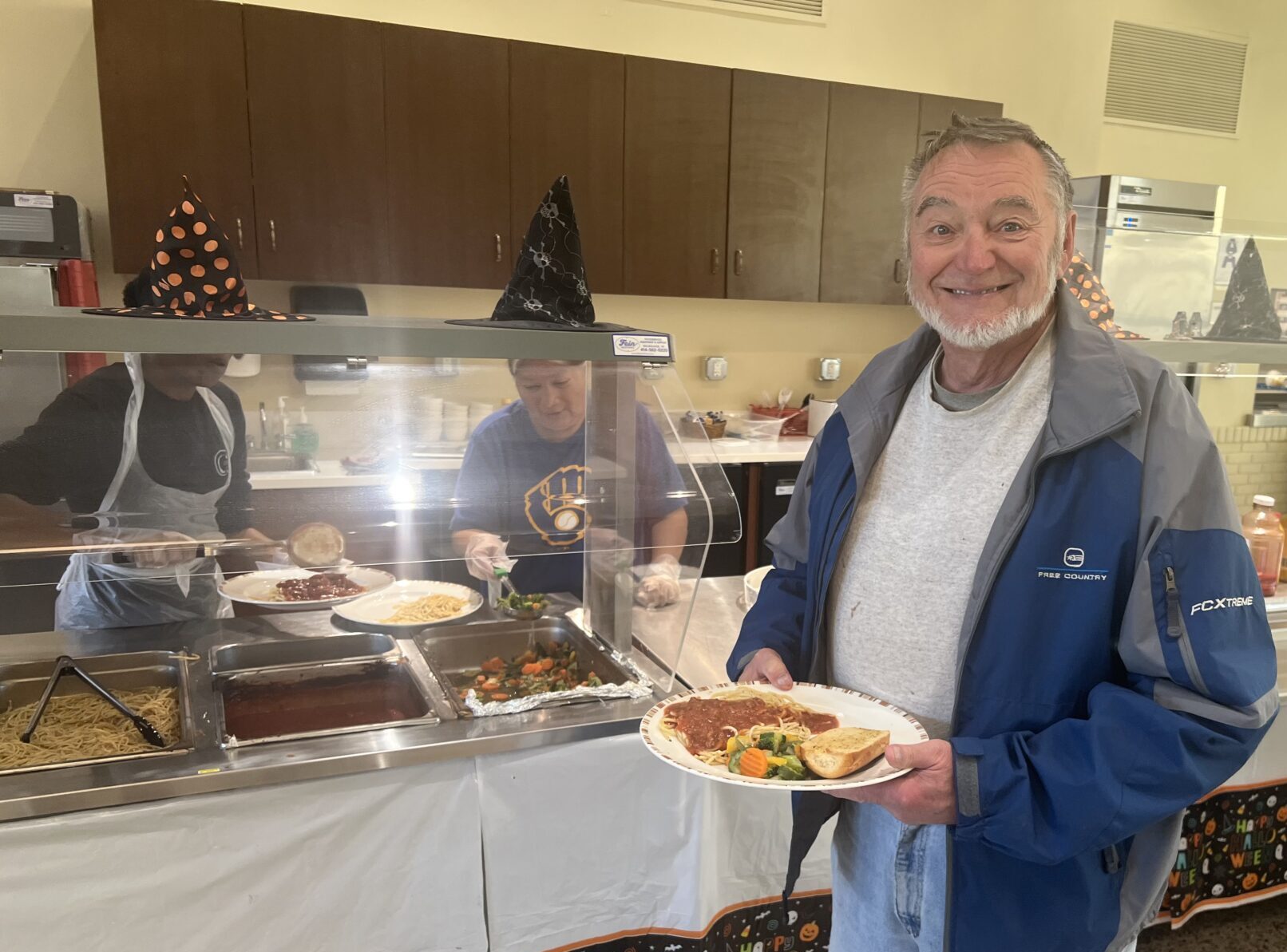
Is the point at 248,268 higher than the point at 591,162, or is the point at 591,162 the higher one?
the point at 591,162

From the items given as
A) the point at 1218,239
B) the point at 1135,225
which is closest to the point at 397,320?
the point at 1135,225

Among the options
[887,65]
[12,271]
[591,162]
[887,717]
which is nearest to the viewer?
[887,717]

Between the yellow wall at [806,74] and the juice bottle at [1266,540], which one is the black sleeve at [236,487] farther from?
the yellow wall at [806,74]

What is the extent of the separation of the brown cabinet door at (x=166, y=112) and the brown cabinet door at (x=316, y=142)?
81 millimetres

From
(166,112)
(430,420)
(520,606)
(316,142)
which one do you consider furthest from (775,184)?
(430,420)

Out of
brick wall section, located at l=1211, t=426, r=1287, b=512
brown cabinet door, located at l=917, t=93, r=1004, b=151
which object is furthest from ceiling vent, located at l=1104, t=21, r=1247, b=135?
brick wall section, located at l=1211, t=426, r=1287, b=512

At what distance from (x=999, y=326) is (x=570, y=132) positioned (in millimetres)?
3281

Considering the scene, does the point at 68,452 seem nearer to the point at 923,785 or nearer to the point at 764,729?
the point at 764,729

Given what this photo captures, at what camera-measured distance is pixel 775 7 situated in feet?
15.4

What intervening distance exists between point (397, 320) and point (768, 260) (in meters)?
3.22

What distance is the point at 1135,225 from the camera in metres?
2.50

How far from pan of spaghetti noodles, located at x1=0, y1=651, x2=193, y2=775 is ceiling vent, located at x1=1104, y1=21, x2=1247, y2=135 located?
579cm

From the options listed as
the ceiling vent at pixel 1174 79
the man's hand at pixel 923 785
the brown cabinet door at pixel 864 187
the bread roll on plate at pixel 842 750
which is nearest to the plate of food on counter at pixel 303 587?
the bread roll on plate at pixel 842 750

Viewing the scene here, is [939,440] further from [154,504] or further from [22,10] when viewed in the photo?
[22,10]
